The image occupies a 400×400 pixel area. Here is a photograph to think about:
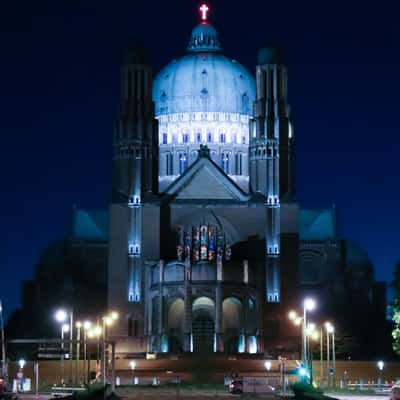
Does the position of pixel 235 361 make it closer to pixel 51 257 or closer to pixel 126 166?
pixel 126 166

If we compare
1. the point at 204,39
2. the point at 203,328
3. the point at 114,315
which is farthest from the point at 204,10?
the point at 114,315

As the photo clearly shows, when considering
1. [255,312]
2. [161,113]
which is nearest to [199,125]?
[161,113]

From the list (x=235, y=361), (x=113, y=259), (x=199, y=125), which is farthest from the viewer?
(x=199, y=125)

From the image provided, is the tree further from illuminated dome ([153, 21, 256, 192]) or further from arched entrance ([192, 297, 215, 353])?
illuminated dome ([153, 21, 256, 192])

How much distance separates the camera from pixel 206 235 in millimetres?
131500

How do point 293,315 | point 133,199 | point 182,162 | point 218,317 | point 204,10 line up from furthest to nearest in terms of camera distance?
point 204,10, point 182,162, point 133,199, point 218,317, point 293,315

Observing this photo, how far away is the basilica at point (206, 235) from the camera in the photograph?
124 meters

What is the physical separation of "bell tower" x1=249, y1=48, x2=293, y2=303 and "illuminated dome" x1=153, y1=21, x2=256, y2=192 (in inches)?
370

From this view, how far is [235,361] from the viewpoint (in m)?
111

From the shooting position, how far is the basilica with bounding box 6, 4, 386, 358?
408ft

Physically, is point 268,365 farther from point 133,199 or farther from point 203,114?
point 203,114

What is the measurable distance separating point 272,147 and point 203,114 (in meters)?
14.5

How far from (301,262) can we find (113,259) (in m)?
25.3

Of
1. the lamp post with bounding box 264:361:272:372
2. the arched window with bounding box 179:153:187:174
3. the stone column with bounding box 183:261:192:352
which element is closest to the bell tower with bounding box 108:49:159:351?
the stone column with bounding box 183:261:192:352
